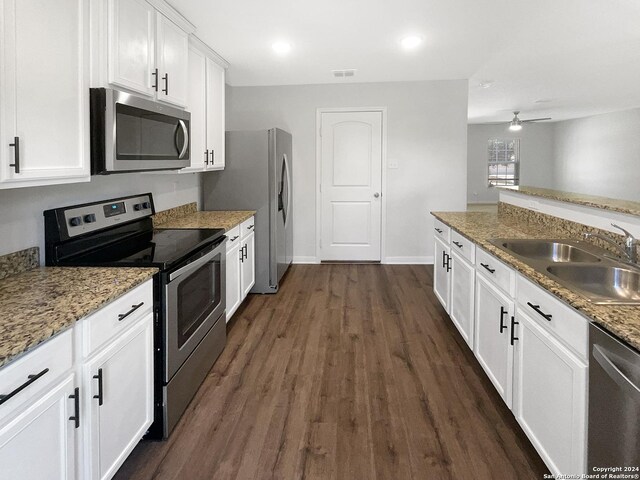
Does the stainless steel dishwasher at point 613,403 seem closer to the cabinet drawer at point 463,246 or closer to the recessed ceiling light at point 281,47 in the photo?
the cabinet drawer at point 463,246

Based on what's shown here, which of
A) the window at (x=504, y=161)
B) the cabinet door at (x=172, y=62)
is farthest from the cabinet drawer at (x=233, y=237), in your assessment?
the window at (x=504, y=161)

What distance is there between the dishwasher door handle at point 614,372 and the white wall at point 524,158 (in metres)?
11.4

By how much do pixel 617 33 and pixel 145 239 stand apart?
13.7ft

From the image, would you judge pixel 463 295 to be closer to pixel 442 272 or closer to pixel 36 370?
pixel 442 272

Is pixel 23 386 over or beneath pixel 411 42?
beneath

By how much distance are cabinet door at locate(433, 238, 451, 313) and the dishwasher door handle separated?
6.84 ft

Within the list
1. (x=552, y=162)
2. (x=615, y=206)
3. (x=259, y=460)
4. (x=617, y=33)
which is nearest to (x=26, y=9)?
(x=259, y=460)

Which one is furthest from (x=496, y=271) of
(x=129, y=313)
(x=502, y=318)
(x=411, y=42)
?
(x=411, y=42)

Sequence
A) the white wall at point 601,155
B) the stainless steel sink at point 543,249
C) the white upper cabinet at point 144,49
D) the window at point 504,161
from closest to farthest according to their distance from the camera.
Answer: the white upper cabinet at point 144,49 → the stainless steel sink at point 543,249 → the white wall at point 601,155 → the window at point 504,161

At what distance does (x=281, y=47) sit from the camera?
411 cm

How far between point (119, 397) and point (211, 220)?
2.16 m

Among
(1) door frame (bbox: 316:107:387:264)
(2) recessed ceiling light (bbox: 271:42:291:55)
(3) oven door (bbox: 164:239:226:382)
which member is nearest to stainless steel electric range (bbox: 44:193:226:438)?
(3) oven door (bbox: 164:239:226:382)

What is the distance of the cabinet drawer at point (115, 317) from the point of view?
150cm

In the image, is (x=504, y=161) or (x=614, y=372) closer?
Answer: (x=614, y=372)
